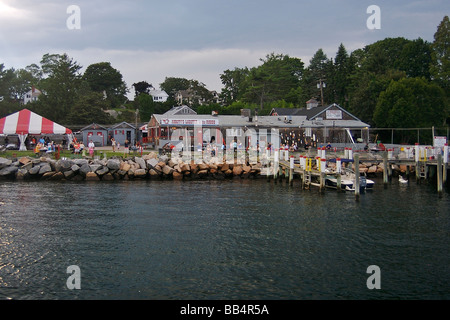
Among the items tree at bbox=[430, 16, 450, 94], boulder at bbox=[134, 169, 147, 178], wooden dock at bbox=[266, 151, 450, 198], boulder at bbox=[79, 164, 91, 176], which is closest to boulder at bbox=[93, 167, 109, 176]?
boulder at bbox=[79, 164, 91, 176]

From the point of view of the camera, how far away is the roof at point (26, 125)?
39.9 metres

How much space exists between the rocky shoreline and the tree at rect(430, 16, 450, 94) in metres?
32.5

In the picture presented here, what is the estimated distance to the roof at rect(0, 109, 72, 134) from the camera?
131ft

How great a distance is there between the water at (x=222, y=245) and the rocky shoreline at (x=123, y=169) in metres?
7.51

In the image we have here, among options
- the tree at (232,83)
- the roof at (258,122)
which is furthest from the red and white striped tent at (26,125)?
the tree at (232,83)

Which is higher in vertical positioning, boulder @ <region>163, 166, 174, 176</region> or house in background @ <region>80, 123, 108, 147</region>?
house in background @ <region>80, 123, 108, 147</region>

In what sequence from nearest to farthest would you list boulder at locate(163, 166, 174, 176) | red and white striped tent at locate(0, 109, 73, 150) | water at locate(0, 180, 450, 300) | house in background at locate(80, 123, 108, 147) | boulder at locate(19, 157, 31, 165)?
water at locate(0, 180, 450, 300) < boulder at locate(19, 157, 31, 165) < boulder at locate(163, 166, 174, 176) < red and white striped tent at locate(0, 109, 73, 150) < house in background at locate(80, 123, 108, 147)

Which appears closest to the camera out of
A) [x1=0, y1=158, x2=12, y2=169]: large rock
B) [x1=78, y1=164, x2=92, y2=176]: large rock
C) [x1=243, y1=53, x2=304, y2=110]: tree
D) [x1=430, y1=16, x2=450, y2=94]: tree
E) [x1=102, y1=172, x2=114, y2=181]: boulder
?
[x1=102, y1=172, x2=114, y2=181]: boulder

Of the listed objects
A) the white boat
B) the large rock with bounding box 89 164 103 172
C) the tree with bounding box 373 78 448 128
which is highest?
the tree with bounding box 373 78 448 128

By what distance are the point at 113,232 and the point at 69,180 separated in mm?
17749

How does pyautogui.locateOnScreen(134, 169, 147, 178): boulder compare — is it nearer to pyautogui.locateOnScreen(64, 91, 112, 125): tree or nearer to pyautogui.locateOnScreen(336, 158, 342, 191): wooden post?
pyautogui.locateOnScreen(336, 158, 342, 191): wooden post

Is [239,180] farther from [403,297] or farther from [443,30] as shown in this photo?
[443,30]

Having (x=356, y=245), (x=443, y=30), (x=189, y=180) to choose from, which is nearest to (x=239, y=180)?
(x=189, y=180)
